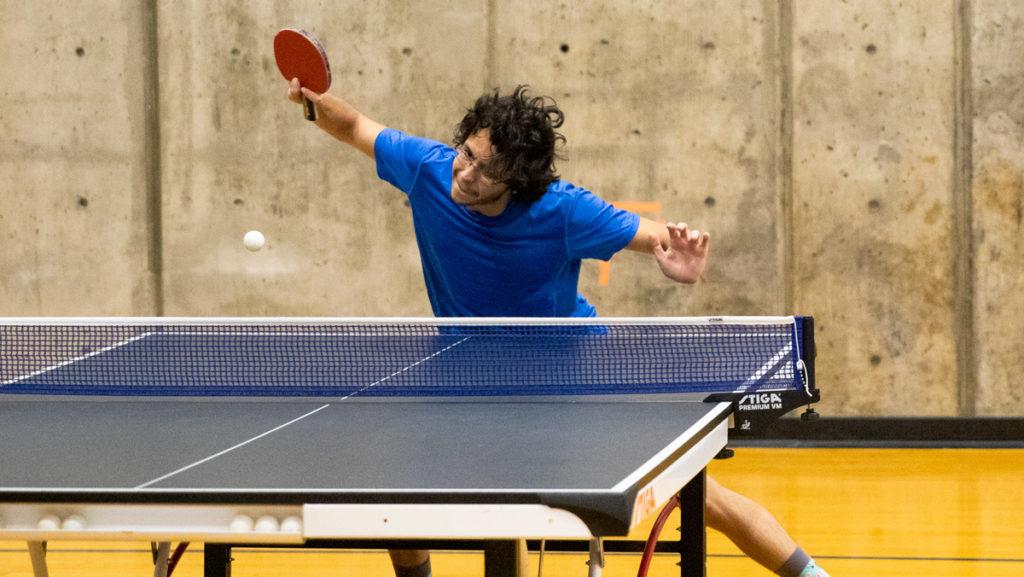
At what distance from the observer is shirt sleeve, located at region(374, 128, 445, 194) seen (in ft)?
12.5

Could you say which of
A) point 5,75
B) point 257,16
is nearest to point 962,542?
point 257,16

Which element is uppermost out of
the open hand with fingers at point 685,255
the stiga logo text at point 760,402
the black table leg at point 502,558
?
the open hand with fingers at point 685,255

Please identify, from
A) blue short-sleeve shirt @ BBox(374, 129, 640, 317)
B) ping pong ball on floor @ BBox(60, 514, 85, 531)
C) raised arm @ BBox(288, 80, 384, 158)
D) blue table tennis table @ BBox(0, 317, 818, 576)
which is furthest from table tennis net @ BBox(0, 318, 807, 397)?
ping pong ball on floor @ BBox(60, 514, 85, 531)

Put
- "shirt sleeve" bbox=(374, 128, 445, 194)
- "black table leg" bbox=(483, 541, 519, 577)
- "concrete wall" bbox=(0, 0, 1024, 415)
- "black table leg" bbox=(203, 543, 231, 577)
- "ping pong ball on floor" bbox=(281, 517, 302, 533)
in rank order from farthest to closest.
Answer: "concrete wall" bbox=(0, 0, 1024, 415)
"shirt sleeve" bbox=(374, 128, 445, 194)
"black table leg" bbox=(203, 543, 231, 577)
"black table leg" bbox=(483, 541, 519, 577)
"ping pong ball on floor" bbox=(281, 517, 302, 533)

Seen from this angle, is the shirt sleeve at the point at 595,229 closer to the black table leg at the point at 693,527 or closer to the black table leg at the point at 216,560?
the black table leg at the point at 693,527

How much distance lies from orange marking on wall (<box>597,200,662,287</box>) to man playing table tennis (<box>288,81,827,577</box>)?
10.7 feet

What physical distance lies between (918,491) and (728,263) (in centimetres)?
171

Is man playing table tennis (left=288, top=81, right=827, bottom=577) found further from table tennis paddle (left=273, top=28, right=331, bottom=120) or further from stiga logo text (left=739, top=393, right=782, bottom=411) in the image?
stiga logo text (left=739, top=393, right=782, bottom=411)

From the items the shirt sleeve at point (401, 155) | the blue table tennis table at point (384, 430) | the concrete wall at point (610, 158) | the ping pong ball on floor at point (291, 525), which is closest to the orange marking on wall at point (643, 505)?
the blue table tennis table at point (384, 430)

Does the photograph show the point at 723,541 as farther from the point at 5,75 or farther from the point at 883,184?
the point at 5,75

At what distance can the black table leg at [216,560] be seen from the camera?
3309 millimetres

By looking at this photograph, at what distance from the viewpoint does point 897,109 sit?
272 inches

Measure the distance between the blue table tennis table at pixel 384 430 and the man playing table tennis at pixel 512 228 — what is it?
171mm

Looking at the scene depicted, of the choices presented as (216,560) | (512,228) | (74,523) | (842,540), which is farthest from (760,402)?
(842,540)
